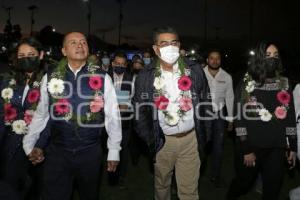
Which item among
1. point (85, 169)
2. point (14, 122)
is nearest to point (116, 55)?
point (14, 122)

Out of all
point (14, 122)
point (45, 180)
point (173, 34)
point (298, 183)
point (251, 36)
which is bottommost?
point (298, 183)

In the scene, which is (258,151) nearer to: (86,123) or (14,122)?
(86,123)

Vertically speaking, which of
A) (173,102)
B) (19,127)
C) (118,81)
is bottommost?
(19,127)

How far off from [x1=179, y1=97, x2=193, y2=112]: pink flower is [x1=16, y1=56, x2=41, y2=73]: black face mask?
6.50 ft

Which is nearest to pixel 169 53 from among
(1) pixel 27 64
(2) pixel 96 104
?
(2) pixel 96 104

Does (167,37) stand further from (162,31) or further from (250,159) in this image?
(250,159)

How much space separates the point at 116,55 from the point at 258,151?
375 centimetres

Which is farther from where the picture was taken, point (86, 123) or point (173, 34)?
point (173, 34)

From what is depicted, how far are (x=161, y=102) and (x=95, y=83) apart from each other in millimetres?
956

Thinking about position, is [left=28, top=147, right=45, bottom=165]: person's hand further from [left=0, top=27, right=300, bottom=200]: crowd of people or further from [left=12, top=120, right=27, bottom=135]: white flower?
[left=12, top=120, right=27, bottom=135]: white flower

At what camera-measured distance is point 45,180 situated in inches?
186

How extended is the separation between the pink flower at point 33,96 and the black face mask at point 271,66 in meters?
2.93

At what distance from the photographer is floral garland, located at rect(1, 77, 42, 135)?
5332 millimetres

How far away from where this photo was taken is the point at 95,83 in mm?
4770
